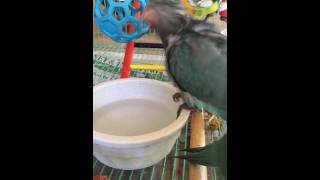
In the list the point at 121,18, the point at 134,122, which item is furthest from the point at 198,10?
the point at 134,122

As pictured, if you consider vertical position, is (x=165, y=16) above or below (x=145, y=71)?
above

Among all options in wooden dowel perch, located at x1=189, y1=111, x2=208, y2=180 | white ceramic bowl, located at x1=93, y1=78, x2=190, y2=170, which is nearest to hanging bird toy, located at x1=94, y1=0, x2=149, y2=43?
white ceramic bowl, located at x1=93, y1=78, x2=190, y2=170

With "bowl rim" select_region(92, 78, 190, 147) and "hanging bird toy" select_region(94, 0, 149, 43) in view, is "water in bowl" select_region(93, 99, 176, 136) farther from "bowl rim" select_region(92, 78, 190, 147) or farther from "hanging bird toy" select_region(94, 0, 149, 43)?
"hanging bird toy" select_region(94, 0, 149, 43)

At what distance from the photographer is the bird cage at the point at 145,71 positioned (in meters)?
0.58

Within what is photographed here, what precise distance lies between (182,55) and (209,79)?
3.0 inches

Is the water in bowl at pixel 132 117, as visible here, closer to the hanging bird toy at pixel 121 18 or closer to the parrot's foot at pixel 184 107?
the parrot's foot at pixel 184 107

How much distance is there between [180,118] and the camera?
61cm

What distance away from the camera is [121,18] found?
0.62 m

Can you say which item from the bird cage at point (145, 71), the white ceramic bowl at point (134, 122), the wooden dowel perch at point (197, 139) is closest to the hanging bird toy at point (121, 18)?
the bird cage at point (145, 71)

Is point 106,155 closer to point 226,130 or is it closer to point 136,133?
point 136,133

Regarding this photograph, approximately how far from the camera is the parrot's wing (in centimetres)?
52

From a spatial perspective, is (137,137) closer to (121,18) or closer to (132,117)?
(132,117)

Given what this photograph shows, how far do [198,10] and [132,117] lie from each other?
276 millimetres
